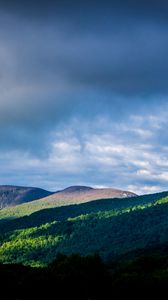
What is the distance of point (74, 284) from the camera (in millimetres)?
86812

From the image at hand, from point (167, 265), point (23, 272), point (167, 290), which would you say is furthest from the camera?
point (167, 265)

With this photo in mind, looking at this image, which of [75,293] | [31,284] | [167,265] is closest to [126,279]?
[75,293]

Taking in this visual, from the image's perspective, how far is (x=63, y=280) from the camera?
8581cm

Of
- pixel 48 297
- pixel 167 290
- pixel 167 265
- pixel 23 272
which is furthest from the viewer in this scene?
pixel 167 265

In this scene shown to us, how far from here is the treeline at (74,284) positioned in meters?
82.3

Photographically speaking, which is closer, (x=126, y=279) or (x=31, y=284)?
(x=31, y=284)

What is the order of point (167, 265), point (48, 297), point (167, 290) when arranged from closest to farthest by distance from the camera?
point (48, 297) < point (167, 290) < point (167, 265)

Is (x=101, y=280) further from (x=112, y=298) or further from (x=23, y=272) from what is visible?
(x=23, y=272)

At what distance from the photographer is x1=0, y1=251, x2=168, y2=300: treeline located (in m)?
82.3

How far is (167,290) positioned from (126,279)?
875cm

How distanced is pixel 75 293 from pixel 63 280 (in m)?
3.11

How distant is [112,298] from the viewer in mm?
84750

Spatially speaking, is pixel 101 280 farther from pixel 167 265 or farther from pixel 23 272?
pixel 167 265

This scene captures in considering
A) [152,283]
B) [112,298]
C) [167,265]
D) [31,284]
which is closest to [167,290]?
[152,283]
